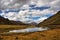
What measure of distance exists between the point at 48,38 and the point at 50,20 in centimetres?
111

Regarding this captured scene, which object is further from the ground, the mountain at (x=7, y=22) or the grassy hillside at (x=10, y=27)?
the mountain at (x=7, y=22)

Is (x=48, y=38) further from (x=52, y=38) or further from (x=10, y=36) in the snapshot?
(x=10, y=36)

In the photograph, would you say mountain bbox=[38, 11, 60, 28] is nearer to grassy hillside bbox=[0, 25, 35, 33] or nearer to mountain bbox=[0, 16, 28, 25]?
grassy hillside bbox=[0, 25, 35, 33]

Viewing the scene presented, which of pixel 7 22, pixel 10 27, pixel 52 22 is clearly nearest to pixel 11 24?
pixel 7 22

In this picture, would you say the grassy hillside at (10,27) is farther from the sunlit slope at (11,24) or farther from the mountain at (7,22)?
the mountain at (7,22)

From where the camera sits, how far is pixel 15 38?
30.2 ft

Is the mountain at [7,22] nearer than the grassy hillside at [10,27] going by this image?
No

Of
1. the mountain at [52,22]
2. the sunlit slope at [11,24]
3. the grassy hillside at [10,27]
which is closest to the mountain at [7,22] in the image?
the sunlit slope at [11,24]

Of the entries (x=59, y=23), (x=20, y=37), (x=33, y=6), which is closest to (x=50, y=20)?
(x=59, y=23)

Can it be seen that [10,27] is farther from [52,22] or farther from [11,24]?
[52,22]

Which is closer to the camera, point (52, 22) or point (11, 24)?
point (11, 24)

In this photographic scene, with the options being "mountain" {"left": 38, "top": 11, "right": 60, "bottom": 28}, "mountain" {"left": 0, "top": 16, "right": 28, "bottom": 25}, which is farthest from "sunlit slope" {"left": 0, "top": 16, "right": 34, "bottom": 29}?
"mountain" {"left": 38, "top": 11, "right": 60, "bottom": 28}

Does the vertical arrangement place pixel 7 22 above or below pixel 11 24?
above

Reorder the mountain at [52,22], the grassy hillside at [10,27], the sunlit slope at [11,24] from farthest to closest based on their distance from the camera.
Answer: the mountain at [52,22]
the sunlit slope at [11,24]
the grassy hillside at [10,27]
